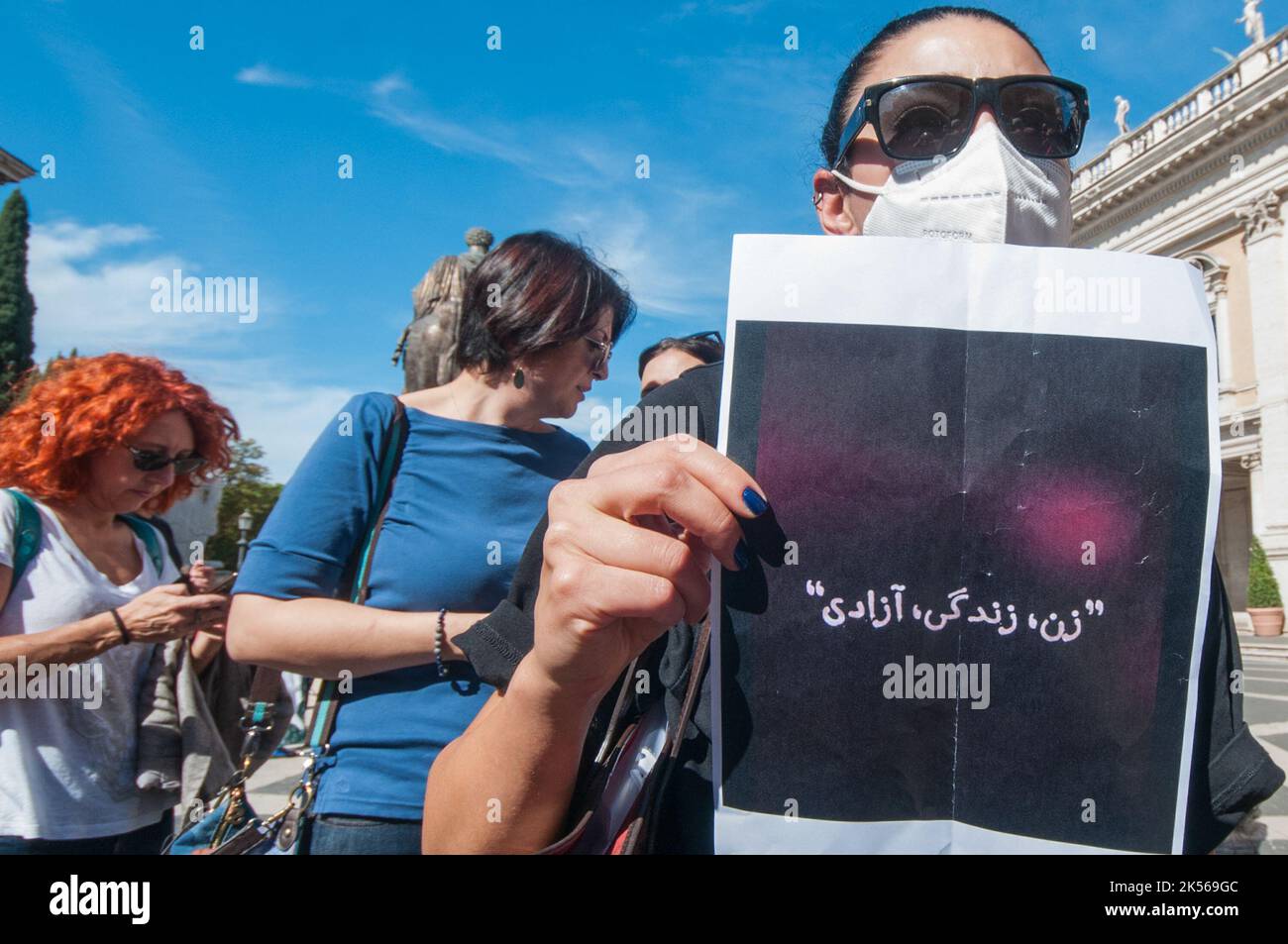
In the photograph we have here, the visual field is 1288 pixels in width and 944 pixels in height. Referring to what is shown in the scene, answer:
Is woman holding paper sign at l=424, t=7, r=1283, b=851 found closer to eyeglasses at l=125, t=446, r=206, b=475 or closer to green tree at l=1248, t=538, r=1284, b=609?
eyeglasses at l=125, t=446, r=206, b=475

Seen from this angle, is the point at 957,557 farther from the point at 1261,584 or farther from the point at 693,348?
the point at 1261,584

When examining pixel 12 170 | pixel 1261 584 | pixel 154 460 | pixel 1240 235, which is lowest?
pixel 1261 584

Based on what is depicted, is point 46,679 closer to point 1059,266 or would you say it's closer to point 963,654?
point 963,654

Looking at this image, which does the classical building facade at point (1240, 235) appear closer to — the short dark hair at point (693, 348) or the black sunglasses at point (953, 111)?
the short dark hair at point (693, 348)

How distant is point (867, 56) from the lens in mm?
1212

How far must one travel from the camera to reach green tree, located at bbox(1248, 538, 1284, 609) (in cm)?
1686

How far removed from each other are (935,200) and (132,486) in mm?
2165

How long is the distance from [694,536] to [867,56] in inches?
34.3

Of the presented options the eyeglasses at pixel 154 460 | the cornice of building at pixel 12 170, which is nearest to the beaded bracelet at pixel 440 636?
the eyeglasses at pixel 154 460

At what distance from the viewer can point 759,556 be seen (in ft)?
2.55

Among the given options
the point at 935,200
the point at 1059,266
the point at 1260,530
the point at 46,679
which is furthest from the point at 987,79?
the point at 1260,530

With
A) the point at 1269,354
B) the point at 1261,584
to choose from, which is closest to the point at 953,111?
the point at 1261,584

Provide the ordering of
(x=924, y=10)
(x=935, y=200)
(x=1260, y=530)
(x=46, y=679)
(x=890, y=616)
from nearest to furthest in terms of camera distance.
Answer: (x=890, y=616) < (x=935, y=200) < (x=924, y=10) < (x=46, y=679) < (x=1260, y=530)

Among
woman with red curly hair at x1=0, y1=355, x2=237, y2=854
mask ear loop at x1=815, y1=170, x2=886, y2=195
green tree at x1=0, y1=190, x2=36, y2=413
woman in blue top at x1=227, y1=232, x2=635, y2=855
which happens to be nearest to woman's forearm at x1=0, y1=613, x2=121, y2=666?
woman with red curly hair at x1=0, y1=355, x2=237, y2=854
